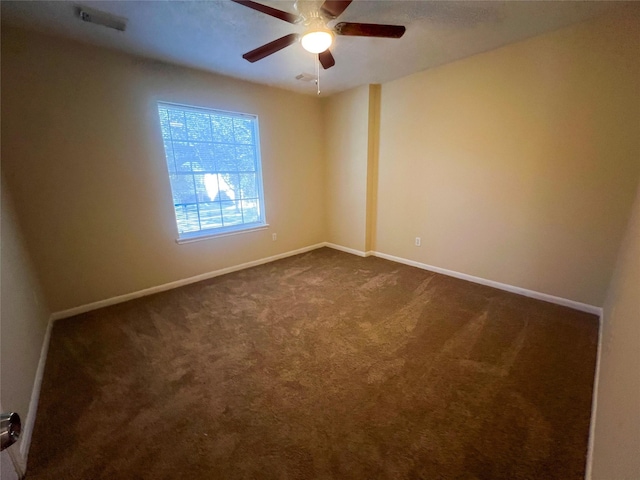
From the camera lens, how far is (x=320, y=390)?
174 cm

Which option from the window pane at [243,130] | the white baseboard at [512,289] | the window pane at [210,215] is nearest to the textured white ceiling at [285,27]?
the window pane at [243,130]

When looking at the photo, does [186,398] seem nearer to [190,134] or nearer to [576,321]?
[190,134]

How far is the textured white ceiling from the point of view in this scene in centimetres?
202

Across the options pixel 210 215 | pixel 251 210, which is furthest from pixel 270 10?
pixel 251 210

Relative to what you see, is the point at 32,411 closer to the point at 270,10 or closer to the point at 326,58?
the point at 270,10

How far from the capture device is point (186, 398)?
1.71 metres

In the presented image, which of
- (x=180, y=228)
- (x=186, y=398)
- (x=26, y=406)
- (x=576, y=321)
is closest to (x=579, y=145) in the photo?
(x=576, y=321)

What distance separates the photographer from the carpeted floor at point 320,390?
4.35ft

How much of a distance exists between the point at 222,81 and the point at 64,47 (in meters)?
1.45

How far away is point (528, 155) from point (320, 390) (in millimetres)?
2922

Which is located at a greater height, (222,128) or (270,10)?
(270,10)

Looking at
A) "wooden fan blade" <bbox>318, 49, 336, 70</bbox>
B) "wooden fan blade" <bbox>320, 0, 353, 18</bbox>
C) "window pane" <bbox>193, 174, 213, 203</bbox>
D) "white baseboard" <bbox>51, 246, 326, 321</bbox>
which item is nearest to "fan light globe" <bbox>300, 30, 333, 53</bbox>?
"wooden fan blade" <bbox>320, 0, 353, 18</bbox>

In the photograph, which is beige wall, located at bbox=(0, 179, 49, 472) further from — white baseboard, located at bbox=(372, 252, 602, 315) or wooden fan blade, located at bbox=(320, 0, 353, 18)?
white baseboard, located at bbox=(372, 252, 602, 315)

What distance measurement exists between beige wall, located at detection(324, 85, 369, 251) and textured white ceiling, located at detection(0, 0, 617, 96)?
3.06 feet
